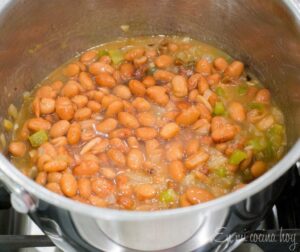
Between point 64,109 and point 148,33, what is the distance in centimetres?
42

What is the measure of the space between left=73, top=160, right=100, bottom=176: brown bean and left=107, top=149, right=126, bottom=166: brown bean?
47 mm

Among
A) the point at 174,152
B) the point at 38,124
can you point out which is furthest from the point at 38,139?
the point at 174,152

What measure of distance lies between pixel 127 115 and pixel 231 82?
35 cm

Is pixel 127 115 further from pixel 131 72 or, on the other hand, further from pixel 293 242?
pixel 293 242

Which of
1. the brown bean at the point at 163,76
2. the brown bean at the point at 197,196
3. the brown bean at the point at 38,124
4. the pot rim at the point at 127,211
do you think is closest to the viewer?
the pot rim at the point at 127,211

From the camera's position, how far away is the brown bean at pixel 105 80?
4.48ft

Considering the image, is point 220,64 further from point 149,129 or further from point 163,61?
point 149,129

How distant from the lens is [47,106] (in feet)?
4.30

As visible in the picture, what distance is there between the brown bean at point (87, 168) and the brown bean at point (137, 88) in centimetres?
27

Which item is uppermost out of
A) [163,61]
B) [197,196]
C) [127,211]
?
[127,211]

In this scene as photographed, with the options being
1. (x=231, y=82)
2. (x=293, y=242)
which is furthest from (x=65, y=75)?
(x=293, y=242)

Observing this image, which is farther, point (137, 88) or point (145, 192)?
point (137, 88)

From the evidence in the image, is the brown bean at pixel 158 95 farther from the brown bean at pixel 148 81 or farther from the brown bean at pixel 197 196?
the brown bean at pixel 197 196

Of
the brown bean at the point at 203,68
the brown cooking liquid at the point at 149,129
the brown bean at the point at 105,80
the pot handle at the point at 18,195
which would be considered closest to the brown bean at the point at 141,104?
the brown cooking liquid at the point at 149,129
